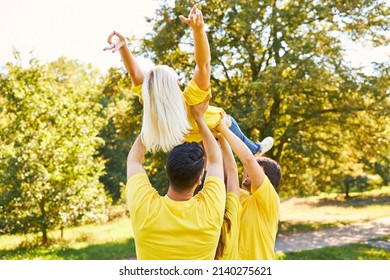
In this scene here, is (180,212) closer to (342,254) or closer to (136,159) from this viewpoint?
(136,159)

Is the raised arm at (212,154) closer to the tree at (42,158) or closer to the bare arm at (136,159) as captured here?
the bare arm at (136,159)

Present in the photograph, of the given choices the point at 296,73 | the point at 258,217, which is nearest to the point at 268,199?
the point at 258,217

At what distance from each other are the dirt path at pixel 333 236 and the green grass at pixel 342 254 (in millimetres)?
477

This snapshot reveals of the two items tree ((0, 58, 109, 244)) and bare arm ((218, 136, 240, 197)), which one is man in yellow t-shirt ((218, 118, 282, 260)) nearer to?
bare arm ((218, 136, 240, 197))

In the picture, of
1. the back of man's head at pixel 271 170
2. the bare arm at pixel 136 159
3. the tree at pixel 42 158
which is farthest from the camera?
the tree at pixel 42 158

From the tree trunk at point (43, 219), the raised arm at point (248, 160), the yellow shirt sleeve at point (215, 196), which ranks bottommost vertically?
the tree trunk at point (43, 219)

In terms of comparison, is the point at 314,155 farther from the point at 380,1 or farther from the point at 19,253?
the point at 19,253

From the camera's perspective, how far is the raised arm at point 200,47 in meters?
1.99

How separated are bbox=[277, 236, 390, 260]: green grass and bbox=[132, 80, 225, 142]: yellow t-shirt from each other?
21.7 ft

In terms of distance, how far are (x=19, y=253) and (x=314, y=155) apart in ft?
20.5

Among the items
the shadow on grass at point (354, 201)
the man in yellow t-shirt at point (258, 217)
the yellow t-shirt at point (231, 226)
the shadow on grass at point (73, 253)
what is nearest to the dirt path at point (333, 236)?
the shadow on grass at point (354, 201)

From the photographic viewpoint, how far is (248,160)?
2.10 metres

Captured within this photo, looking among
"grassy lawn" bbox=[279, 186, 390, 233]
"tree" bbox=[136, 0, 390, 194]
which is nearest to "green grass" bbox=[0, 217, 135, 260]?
"tree" bbox=[136, 0, 390, 194]
